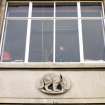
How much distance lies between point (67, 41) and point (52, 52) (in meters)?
0.76

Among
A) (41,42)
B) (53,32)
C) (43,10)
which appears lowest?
(41,42)

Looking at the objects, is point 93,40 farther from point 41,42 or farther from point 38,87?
point 38,87

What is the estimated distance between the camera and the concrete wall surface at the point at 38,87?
9352mm

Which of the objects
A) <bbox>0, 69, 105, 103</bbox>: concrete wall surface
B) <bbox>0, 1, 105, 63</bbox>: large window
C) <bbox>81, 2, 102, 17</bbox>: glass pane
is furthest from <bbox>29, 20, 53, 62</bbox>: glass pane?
<bbox>81, 2, 102, 17</bbox>: glass pane

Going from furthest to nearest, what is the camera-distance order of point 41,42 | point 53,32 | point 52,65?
point 53,32
point 41,42
point 52,65

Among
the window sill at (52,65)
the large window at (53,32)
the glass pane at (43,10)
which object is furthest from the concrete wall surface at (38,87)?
the glass pane at (43,10)

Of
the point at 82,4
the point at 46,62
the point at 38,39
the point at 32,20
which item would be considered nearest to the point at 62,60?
the point at 46,62

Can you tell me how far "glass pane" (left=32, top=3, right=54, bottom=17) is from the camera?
12.1 meters

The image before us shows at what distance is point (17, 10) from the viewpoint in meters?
12.3

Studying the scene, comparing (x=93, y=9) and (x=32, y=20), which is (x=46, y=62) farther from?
(x=93, y=9)

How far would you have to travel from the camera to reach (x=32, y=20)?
465 inches

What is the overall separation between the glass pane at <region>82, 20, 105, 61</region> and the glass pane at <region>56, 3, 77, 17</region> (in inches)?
25.9

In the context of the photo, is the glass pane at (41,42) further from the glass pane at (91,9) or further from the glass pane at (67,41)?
the glass pane at (91,9)

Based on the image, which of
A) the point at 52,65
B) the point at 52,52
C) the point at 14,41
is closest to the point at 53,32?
the point at 52,52
